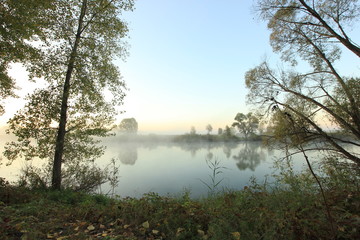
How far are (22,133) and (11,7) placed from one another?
4.51m

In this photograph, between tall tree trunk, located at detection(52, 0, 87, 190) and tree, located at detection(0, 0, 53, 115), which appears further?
tall tree trunk, located at detection(52, 0, 87, 190)

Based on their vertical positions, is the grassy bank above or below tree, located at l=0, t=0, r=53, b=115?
below

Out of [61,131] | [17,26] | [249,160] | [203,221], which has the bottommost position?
[249,160]

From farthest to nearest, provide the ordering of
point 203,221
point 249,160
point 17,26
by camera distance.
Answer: point 249,160, point 17,26, point 203,221

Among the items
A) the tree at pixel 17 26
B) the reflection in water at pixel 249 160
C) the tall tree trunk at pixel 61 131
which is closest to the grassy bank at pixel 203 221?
the tall tree trunk at pixel 61 131

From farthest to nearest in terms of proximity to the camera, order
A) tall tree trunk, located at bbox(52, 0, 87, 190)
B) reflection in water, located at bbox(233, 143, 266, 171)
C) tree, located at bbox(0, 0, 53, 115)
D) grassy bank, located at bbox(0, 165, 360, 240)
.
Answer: reflection in water, located at bbox(233, 143, 266, 171) < tall tree trunk, located at bbox(52, 0, 87, 190) < tree, located at bbox(0, 0, 53, 115) < grassy bank, located at bbox(0, 165, 360, 240)

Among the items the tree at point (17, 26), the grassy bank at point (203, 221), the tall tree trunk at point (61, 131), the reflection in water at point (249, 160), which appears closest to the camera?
the grassy bank at point (203, 221)

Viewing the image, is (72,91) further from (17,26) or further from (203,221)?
(203,221)

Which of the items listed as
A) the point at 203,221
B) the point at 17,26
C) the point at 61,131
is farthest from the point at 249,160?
the point at 17,26

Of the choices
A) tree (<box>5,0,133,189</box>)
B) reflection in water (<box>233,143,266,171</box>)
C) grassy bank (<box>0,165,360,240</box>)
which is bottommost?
reflection in water (<box>233,143,266,171</box>)

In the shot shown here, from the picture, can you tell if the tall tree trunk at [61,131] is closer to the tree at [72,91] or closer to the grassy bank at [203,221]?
the tree at [72,91]

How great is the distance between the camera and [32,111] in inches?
279

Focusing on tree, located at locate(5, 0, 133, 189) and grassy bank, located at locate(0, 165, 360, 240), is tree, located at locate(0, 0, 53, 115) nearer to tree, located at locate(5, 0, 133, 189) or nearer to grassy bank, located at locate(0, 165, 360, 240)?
tree, located at locate(5, 0, 133, 189)

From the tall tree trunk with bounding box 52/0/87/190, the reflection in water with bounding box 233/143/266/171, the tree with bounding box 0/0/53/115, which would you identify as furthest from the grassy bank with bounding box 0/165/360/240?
the reflection in water with bounding box 233/143/266/171
